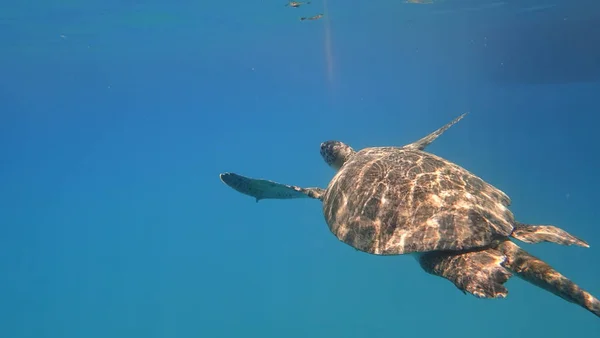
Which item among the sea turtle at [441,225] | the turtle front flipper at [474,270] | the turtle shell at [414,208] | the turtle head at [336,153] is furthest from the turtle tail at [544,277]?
the turtle head at [336,153]

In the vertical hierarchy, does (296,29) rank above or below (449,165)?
below

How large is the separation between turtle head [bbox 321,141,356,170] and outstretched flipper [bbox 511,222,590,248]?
11.4 feet

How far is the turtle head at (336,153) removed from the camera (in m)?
7.85

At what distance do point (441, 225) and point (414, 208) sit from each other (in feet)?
1.30

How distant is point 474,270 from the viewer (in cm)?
400

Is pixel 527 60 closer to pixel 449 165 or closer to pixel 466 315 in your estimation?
pixel 466 315

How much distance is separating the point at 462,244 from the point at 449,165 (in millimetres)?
1776

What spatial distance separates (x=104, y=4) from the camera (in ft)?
80.2

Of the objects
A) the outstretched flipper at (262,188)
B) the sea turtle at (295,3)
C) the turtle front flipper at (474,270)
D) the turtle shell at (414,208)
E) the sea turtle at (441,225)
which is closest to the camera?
the turtle front flipper at (474,270)

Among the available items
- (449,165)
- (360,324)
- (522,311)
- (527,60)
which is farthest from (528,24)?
(449,165)

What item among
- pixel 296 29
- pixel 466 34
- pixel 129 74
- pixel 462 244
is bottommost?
pixel 129 74

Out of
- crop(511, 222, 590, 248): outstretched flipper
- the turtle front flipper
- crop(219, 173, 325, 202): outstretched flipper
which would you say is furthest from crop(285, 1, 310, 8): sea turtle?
the turtle front flipper

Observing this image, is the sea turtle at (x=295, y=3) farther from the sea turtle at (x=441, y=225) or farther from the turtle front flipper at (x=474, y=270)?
the turtle front flipper at (x=474, y=270)

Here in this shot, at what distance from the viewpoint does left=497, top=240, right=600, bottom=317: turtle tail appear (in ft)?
11.9
